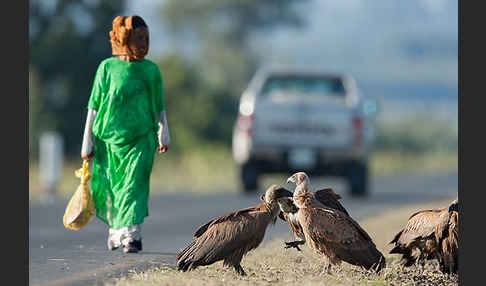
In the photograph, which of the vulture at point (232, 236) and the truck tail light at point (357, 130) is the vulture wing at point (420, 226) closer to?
the vulture at point (232, 236)

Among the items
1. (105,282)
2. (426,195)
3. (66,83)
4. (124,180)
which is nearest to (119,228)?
(124,180)

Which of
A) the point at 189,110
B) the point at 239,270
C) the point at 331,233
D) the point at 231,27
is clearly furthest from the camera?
the point at 231,27

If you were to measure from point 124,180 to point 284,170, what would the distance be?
35.4 ft

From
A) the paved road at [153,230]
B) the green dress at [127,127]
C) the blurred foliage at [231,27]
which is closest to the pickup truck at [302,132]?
the paved road at [153,230]

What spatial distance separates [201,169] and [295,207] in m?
22.9

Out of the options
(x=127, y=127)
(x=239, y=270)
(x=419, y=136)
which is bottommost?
(x=239, y=270)

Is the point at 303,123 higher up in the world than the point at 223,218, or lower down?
higher up

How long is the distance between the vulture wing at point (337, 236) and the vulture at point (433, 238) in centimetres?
59

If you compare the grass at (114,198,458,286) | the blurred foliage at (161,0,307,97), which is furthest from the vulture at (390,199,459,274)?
the blurred foliage at (161,0,307,97)

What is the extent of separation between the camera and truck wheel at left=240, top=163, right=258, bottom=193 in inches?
836

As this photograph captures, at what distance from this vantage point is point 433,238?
30.0 feet

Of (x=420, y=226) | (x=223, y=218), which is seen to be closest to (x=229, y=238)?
(x=223, y=218)

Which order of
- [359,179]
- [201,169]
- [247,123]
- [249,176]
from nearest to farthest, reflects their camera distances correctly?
[247,123] < [359,179] < [249,176] < [201,169]

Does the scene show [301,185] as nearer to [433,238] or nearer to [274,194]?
[274,194]
